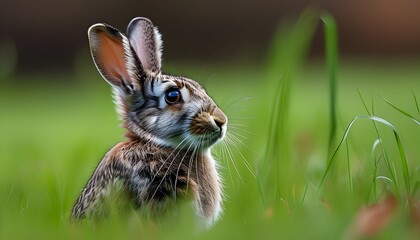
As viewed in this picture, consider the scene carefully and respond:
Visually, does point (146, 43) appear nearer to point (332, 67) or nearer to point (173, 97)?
point (173, 97)

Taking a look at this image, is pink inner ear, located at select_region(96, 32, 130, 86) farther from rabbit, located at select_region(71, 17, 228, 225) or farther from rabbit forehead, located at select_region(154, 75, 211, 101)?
rabbit forehead, located at select_region(154, 75, 211, 101)

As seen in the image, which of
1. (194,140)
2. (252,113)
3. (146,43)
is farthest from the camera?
(252,113)

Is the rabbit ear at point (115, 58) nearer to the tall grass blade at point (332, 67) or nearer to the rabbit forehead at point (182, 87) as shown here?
the rabbit forehead at point (182, 87)

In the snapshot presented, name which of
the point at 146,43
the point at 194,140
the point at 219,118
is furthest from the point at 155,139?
the point at 146,43

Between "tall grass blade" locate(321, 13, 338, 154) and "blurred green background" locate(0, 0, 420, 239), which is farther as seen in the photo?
"tall grass blade" locate(321, 13, 338, 154)

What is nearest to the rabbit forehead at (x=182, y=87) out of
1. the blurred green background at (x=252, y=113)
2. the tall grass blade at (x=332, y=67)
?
the blurred green background at (x=252, y=113)

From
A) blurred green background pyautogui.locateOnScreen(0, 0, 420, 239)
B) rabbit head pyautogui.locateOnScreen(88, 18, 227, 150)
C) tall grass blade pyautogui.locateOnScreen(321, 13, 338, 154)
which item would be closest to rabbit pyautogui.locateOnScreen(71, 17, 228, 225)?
rabbit head pyautogui.locateOnScreen(88, 18, 227, 150)

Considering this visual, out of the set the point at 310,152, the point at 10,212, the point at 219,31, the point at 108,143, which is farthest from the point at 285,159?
the point at 219,31
